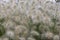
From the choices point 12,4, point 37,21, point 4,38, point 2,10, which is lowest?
point 4,38

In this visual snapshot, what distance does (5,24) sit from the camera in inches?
79.6

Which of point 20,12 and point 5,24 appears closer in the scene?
point 5,24

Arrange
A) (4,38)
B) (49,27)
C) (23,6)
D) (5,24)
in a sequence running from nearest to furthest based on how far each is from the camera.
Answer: (4,38), (5,24), (49,27), (23,6)

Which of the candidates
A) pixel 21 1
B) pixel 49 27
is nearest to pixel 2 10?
pixel 21 1

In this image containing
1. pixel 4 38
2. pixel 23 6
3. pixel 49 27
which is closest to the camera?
pixel 4 38

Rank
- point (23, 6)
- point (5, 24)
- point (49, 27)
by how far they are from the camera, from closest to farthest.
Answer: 1. point (5, 24)
2. point (49, 27)
3. point (23, 6)

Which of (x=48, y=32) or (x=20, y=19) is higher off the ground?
(x=20, y=19)

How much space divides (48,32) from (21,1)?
72 centimetres

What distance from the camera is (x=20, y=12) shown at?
228 centimetres

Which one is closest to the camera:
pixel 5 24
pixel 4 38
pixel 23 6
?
pixel 4 38

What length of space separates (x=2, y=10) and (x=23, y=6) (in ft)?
0.98

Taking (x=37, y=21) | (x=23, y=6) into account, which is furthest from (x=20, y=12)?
(x=37, y=21)

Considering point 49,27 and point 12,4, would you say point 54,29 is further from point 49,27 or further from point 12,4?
point 12,4

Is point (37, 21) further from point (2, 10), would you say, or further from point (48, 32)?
point (2, 10)
